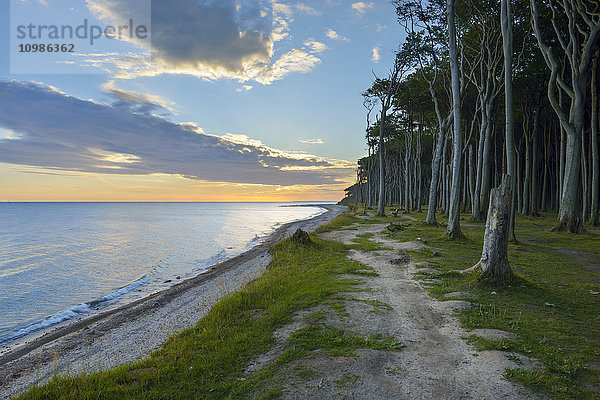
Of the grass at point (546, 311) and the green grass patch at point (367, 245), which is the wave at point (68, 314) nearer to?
the green grass patch at point (367, 245)

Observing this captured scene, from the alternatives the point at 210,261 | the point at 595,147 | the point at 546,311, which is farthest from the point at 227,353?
the point at 595,147

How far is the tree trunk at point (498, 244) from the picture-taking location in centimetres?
907

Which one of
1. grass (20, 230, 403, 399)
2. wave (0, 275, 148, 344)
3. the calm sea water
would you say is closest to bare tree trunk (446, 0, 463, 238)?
grass (20, 230, 403, 399)

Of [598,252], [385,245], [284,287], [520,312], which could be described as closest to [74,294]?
[284,287]

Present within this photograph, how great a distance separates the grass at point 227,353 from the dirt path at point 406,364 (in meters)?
0.29

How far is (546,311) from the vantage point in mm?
7316

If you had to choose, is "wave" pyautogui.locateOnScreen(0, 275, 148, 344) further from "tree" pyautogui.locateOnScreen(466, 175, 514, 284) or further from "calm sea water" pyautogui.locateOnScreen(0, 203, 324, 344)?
"tree" pyautogui.locateOnScreen(466, 175, 514, 284)

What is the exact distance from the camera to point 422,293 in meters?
9.13

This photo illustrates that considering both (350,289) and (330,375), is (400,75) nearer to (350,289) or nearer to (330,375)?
(350,289)

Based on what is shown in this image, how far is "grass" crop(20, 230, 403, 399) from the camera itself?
4945 mm

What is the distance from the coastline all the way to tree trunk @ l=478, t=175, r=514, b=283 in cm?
852

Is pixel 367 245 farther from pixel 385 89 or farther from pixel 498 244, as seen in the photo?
pixel 385 89

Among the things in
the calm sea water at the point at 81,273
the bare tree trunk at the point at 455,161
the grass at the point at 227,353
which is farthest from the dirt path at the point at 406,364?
the calm sea water at the point at 81,273

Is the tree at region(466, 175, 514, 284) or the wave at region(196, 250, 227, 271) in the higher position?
the tree at region(466, 175, 514, 284)
